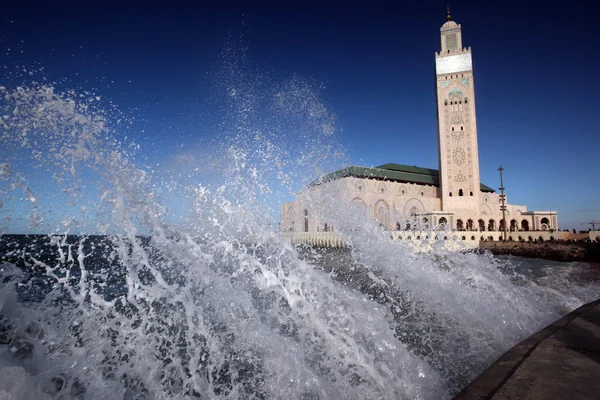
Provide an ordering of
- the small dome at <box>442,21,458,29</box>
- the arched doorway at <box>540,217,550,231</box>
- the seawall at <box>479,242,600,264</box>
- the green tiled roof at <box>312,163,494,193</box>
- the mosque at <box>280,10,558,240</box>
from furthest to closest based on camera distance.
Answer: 1. the green tiled roof at <box>312,163,494,193</box>
2. the small dome at <box>442,21,458,29</box>
3. the arched doorway at <box>540,217,550,231</box>
4. the mosque at <box>280,10,558,240</box>
5. the seawall at <box>479,242,600,264</box>

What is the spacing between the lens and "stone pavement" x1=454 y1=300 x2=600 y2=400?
2047 millimetres

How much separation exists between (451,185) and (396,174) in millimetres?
8749

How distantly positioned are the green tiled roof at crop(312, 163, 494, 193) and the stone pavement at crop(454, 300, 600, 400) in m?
38.0

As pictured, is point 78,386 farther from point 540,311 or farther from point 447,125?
point 447,125

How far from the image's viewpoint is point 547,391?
6.74ft

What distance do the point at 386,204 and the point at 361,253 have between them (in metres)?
37.1

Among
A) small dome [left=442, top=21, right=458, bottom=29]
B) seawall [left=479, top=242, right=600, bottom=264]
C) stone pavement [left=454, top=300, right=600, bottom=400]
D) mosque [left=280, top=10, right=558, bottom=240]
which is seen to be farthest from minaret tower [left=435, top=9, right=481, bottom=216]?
stone pavement [left=454, top=300, right=600, bottom=400]

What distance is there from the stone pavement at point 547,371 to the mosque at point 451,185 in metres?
35.8

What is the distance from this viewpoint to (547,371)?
7.80 feet

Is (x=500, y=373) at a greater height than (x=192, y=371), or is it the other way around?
(x=500, y=373)

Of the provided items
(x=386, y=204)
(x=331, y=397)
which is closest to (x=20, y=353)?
(x=331, y=397)

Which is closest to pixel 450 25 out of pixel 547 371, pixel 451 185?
pixel 451 185

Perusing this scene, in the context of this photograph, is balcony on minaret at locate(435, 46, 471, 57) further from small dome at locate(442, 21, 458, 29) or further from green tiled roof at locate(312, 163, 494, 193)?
green tiled roof at locate(312, 163, 494, 193)

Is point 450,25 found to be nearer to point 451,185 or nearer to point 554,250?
point 451,185
